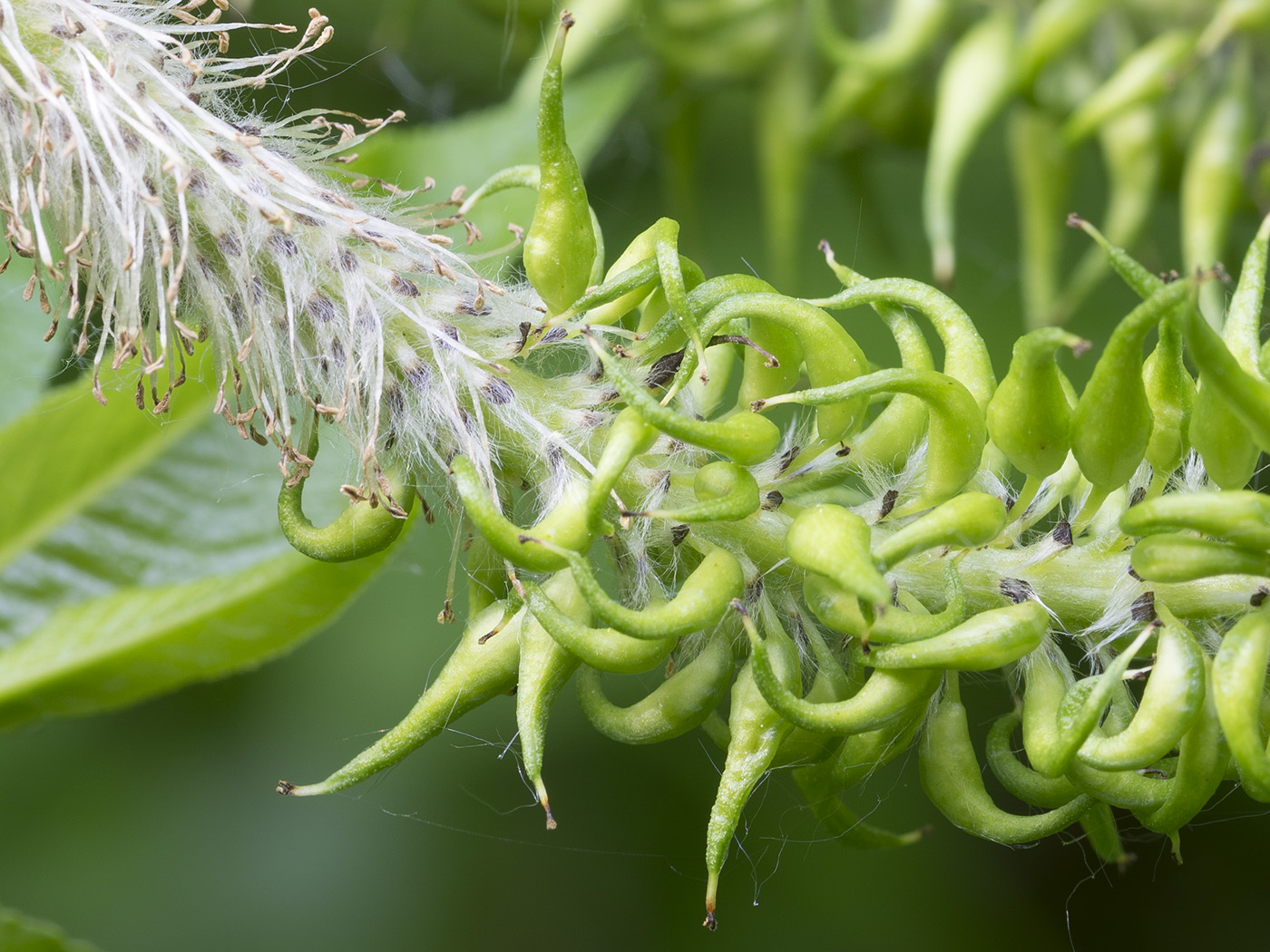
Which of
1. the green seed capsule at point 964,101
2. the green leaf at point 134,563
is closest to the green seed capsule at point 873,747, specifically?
the green leaf at point 134,563

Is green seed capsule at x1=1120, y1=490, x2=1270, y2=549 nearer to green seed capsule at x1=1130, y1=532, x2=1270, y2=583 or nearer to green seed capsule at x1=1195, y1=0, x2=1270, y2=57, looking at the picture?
green seed capsule at x1=1130, y1=532, x2=1270, y2=583

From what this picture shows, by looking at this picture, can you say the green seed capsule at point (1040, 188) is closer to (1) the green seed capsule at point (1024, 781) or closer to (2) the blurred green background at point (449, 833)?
(2) the blurred green background at point (449, 833)

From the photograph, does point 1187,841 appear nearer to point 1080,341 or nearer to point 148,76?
point 1080,341

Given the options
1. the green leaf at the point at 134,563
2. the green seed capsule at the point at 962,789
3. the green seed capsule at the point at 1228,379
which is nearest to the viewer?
the green seed capsule at the point at 1228,379

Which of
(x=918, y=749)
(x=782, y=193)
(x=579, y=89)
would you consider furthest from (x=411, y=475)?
(x=782, y=193)

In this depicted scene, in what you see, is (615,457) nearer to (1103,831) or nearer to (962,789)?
(962,789)
